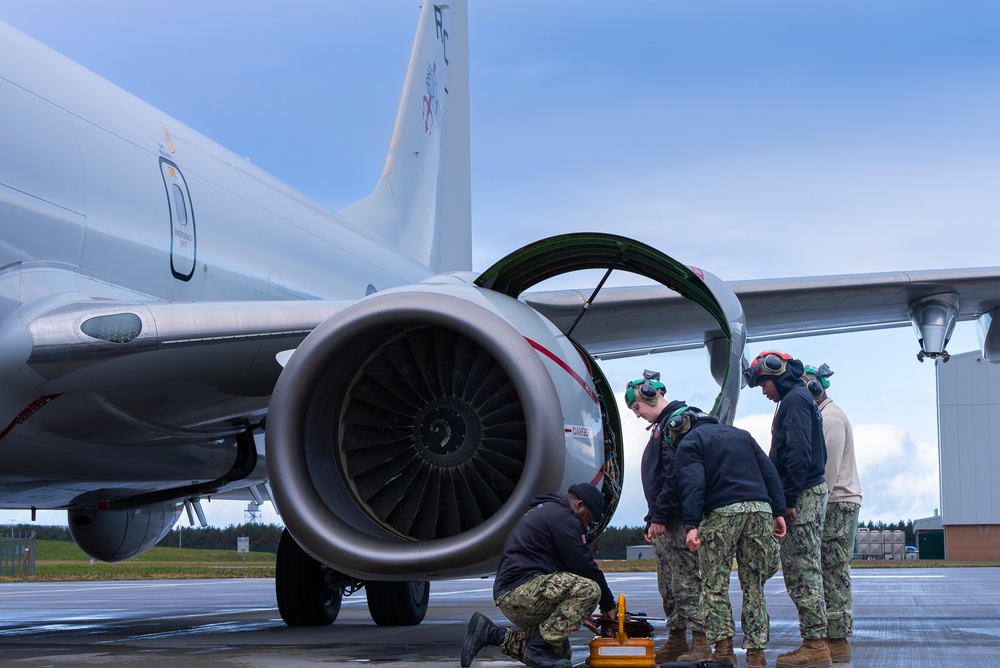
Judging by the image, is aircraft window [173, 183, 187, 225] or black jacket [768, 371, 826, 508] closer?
black jacket [768, 371, 826, 508]

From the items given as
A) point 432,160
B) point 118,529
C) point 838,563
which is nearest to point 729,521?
point 838,563

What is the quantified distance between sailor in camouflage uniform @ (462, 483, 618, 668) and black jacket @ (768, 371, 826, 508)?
3.69 ft

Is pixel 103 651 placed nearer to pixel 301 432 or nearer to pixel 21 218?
pixel 301 432

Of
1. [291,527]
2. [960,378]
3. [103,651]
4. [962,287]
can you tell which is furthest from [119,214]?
[960,378]

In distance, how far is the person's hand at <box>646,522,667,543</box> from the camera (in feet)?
20.2

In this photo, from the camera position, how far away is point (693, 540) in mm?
5664

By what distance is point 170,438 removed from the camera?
7.19 meters

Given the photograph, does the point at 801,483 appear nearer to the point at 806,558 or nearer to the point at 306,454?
the point at 806,558

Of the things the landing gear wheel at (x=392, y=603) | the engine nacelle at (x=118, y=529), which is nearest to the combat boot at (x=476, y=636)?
the landing gear wheel at (x=392, y=603)

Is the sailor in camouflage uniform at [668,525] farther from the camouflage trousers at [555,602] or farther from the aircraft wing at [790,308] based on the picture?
the aircraft wing at [790,308]

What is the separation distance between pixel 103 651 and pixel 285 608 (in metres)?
2.15

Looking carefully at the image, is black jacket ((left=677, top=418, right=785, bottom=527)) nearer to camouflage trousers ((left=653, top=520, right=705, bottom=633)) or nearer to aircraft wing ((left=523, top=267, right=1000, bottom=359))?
camouflage trousers ((left=653, top=520, right=705, bottom=633))

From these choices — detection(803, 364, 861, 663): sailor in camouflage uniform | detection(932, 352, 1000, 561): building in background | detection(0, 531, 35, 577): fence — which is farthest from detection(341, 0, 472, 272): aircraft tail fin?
detection(932, 352, 1000, 561): building in background

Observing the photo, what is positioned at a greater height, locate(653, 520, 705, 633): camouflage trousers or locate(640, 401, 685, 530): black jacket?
locate(640, 401, 685, 530): black jacket
